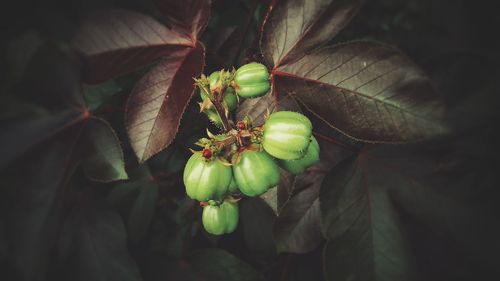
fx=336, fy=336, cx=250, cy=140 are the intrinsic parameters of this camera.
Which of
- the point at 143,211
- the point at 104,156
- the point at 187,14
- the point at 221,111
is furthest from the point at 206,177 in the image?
the point at 143,211

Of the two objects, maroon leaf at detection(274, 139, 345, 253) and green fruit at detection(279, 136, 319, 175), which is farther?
maroon leaf at detection(274, 139, 345, 253)

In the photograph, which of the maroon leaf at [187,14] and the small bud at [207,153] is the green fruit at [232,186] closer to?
the small bud at [207,153]

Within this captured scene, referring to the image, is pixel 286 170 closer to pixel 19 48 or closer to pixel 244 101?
pixel 244 101

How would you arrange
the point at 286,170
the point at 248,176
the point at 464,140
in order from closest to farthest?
the point at 248,176 < the point at 286,170 < the point at 464,140

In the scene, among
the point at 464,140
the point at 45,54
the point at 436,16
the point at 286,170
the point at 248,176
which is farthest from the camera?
the point at 436,16

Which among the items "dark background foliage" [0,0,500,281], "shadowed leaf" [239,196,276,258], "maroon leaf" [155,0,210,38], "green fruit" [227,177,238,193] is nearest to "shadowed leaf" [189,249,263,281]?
"dark background foliage" [0,0,500,281]

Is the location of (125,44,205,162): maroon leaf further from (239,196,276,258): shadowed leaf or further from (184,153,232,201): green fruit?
(239,196,276,258): shadowed leaf

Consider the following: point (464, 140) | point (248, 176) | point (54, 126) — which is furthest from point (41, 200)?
point (464, 140)
